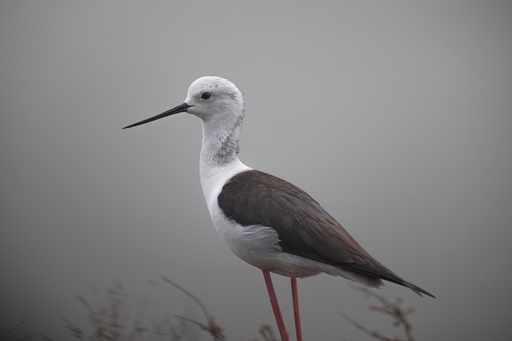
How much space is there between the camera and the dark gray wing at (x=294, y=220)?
12.2 ft

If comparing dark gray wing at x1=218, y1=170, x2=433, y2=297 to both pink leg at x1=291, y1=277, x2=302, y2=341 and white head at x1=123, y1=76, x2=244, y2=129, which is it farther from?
pink leg at x1=291, y1=277, x2=302, y2=341

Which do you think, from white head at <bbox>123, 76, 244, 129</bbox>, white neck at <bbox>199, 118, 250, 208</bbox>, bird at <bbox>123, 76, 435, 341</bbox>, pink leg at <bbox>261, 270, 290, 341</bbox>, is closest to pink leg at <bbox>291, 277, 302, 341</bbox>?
bird at <bbox>123, 76, 435, 341</bbox>

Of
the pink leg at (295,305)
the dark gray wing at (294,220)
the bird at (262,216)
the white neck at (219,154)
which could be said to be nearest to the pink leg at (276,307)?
the bird at (262,216)

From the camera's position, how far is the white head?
4.48m

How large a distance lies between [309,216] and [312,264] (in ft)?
1.07

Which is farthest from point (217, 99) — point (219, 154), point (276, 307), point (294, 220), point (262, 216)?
point (276, 307)

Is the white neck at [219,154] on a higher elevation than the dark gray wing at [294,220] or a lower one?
higher

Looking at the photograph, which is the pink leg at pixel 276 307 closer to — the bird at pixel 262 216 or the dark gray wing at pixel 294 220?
the bird at pixel 262 216

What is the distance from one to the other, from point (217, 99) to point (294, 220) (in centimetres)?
117

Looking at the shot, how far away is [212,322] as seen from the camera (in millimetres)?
3678

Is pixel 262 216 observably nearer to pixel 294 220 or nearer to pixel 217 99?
pixel 294 220

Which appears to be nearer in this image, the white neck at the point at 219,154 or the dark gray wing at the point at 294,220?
the dark gray wing at the point at 294,220

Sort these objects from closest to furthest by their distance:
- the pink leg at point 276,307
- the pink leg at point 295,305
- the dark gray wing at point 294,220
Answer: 1. the dark gray wing at point 294,220
2. the pink leg at point 276,307
3. the pink leg at point 295,305

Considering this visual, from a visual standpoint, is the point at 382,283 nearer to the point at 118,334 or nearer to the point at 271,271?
the point at 271,271
